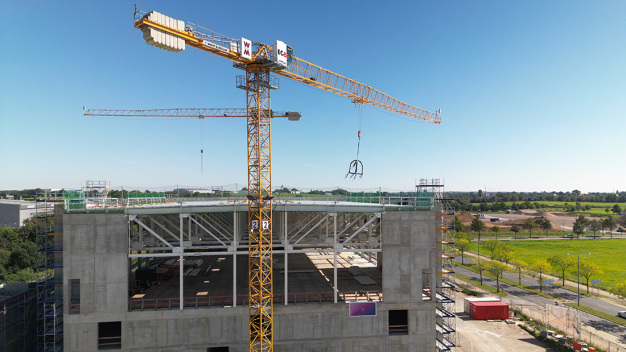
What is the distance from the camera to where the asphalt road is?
41.3 meters

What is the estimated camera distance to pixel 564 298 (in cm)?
5250

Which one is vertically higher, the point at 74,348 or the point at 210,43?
the point at 210,43

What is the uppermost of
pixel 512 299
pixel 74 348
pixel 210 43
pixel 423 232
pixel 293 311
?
pixel 210 43

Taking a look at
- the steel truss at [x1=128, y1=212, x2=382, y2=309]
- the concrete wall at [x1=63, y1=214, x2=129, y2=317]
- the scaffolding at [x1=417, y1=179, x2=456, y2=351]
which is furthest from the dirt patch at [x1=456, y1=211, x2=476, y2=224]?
the concrete wall at [x1=63, y1=214, x2=129, y2=317]

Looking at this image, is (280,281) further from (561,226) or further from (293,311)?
(561,226)

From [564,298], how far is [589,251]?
52.6 m

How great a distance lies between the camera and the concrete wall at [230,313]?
94.3 feet

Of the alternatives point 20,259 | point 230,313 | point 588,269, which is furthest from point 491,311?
point 20,259

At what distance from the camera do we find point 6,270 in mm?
63156

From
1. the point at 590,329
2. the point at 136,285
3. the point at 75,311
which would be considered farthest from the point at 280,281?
the point at 590,329

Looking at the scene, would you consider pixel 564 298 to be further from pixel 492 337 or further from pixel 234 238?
pixel 234 238

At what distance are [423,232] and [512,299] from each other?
31.8 m

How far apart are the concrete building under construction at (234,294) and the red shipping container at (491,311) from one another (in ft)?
42.6

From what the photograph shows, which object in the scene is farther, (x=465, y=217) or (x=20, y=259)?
(x=465, y=217)
